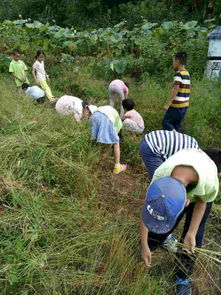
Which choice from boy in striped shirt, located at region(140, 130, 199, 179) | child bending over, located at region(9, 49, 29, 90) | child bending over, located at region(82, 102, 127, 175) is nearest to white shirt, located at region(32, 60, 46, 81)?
child bending over, located at region(9, 49, 29, 90)

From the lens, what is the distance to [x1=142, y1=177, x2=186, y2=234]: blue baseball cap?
4.70ft

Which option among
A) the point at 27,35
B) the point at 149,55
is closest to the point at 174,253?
the point at 149,55

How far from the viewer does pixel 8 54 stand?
830 centimetres

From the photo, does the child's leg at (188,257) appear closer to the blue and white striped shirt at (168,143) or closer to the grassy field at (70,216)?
the grassy field at (70,216)

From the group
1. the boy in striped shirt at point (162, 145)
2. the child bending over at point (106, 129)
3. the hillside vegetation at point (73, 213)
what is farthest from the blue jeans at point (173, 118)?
the boy in striped shirt at point (162, 145)

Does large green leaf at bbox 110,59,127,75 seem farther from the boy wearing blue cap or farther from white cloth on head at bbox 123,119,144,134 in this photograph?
the boy wearing blue cap

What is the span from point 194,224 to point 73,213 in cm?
95

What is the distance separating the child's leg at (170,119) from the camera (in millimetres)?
4164

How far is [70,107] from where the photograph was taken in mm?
4039

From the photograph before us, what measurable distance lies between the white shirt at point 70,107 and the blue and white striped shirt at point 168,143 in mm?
1486

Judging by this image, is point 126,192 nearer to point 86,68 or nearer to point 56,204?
point 56,204

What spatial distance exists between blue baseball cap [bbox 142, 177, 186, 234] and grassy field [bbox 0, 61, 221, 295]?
A: 590 mm

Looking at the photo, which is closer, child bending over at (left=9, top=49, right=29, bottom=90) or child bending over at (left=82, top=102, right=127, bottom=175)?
child bending over at (left=82, top=102, right=127, bottom=175)

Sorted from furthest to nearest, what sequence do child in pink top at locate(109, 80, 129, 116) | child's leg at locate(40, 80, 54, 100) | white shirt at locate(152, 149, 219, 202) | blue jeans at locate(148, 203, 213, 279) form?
child's leg at locate(40, 80, 54, 100)
child in pink top at locate(109, 80, 129, 116)
blue jeans at locate(148, 203, 213, 279)
white shirt at locate(152, 149, 219, 202)
